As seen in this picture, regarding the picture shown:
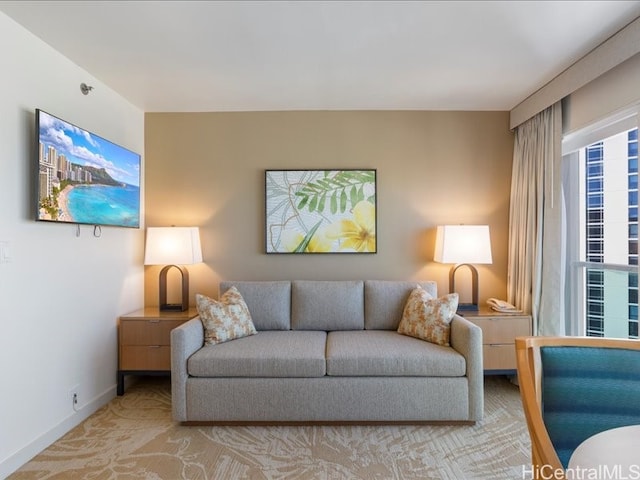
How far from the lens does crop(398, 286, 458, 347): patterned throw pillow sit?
8.57 ft

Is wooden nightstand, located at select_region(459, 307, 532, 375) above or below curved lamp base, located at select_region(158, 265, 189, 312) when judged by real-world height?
below

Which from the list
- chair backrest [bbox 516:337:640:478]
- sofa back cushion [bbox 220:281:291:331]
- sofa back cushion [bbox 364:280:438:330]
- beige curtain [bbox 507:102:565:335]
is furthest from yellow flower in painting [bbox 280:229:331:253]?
chair backrest [bbox 516:337:640:478]

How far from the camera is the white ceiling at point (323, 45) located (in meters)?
1.91

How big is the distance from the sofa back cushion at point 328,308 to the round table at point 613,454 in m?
2.17

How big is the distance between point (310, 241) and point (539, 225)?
1.92 meters

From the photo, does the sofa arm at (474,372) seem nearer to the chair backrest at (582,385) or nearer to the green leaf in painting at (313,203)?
the chair backrest at (582,385)

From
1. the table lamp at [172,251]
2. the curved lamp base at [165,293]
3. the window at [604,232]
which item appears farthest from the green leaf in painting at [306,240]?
the window at [604,232]

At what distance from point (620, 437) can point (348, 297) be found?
2.22m

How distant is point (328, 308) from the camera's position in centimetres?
304

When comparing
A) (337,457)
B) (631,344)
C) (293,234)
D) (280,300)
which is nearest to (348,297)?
(280,300)

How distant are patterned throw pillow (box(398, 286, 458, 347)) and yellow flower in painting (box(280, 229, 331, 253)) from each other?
94cm

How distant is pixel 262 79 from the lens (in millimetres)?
2729

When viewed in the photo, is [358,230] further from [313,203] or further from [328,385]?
[328,385]

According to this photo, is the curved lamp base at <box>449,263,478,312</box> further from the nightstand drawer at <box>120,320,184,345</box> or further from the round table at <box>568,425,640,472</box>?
the nightstand drawer at <box>120,320,184,345</box>
